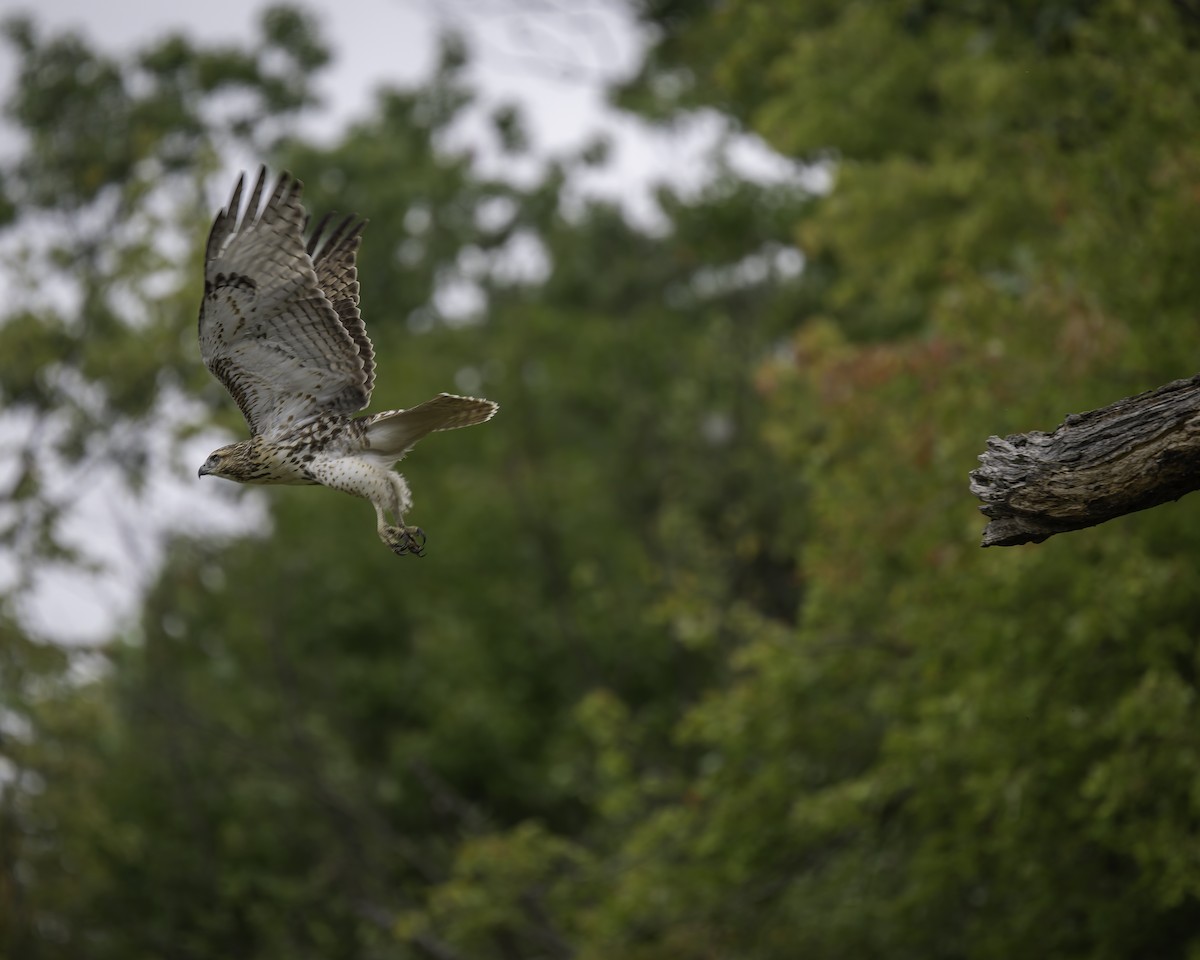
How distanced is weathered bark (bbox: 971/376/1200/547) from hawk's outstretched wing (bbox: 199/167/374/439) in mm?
2701

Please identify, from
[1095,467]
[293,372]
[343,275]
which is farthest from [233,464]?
[1095,467]

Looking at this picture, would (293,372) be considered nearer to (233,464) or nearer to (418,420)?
(233,464)

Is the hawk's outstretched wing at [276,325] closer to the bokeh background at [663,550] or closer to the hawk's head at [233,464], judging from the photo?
the hawk's head at [233,464]

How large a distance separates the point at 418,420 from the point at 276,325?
68 centimetres

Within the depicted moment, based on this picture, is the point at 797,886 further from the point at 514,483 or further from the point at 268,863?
the point at 514,483

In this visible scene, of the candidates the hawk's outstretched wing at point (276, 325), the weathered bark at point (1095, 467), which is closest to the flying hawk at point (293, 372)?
the hawk's outstretched wing at point (276, 325)

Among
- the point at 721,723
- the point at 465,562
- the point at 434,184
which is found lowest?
the point at 721,723

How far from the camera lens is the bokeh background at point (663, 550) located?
400 inches

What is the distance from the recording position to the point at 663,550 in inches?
846

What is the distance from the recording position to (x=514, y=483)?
23.8m

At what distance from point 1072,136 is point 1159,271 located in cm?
274

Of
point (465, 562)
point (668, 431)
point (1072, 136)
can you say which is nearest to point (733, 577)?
point (668, 431)

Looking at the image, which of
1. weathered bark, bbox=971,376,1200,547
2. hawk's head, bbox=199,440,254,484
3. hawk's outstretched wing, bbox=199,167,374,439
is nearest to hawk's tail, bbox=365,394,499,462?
hawk's outstretched wing, bbox=199,167,374,439

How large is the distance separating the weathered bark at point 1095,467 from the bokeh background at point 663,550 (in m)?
4.18
